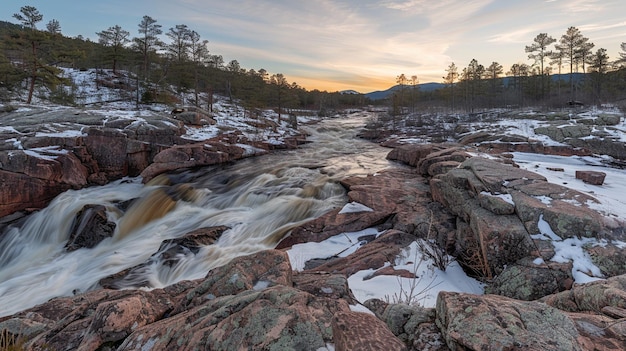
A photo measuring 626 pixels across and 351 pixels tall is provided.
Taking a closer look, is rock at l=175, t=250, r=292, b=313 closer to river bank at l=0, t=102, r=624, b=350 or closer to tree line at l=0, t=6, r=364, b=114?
river bank at l=0, t=102, r=624, b=350

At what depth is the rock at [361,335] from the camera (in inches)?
69.1

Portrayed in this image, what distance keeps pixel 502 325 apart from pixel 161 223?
10.2 meters

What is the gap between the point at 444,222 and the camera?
6.87 meters

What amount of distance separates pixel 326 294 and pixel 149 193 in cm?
1150

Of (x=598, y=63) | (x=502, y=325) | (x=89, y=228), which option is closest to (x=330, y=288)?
(x=502, y=325)

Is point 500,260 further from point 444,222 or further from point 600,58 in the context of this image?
point 600,58

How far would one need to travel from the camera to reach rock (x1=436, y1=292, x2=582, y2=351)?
1739mm

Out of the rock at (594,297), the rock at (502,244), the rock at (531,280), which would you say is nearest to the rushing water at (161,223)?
the rock at (502,244)

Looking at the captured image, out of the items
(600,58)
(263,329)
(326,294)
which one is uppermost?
(600,58)

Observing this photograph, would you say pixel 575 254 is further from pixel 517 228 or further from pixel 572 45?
pixel 572 45

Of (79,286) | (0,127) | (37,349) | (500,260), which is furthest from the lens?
(0,127)

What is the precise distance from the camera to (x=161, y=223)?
9.65m

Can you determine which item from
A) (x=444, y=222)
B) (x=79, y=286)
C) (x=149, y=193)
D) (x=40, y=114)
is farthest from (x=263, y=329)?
(x=40, y=114)

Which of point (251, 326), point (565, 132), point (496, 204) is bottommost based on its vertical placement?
point (251, 326)
